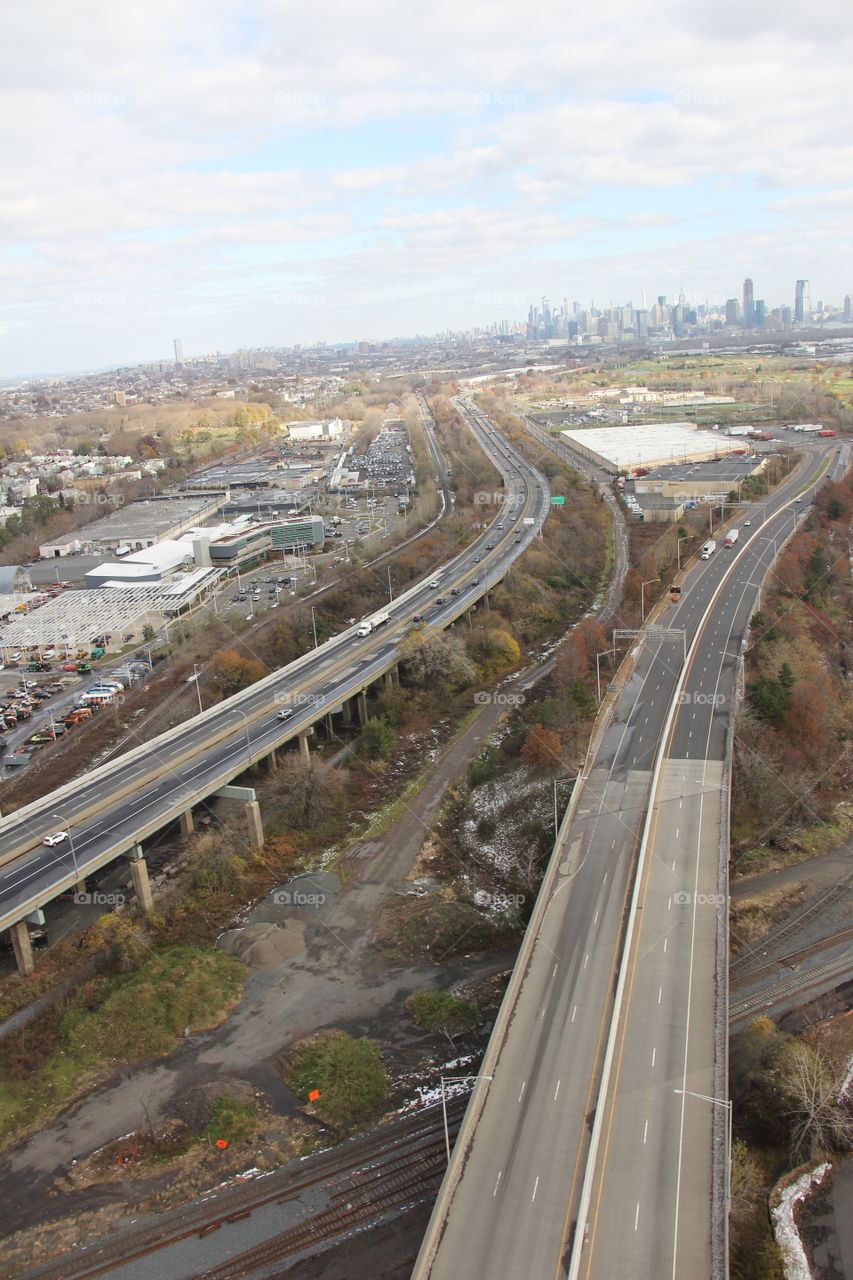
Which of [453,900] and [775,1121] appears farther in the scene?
[453,900]

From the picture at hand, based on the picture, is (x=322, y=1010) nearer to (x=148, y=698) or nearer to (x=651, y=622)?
(x=148, y=698)

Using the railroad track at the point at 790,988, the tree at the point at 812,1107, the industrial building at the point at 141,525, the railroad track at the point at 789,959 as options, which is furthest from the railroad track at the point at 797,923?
the industrial building at the point at 141,525

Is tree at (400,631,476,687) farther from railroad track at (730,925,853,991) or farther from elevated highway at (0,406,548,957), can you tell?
railroad track at (730,925,853,991)

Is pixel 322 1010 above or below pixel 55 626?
below

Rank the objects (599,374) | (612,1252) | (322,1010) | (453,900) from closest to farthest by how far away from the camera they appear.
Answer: (612,1252)
(322,1010)
(453,900)
(599,374)

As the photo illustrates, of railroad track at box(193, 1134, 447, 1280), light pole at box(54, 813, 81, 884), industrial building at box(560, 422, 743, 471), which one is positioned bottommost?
railroad track at box(193, 1134, 447, 1280)

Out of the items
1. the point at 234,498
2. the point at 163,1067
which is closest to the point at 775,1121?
the point at 163,1067

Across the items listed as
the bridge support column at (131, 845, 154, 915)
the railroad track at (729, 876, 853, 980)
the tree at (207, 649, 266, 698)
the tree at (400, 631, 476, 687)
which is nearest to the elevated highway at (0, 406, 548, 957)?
the bridge support column at (131, 845, 154, 915)
